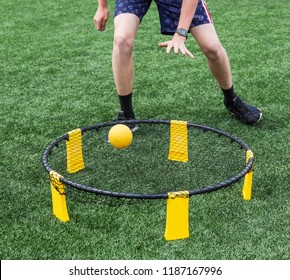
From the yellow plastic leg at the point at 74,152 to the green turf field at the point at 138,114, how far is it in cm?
17

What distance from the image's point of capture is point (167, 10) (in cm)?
355

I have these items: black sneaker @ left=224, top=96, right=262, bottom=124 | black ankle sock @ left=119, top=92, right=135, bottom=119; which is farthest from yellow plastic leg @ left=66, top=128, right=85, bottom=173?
black sneaker @ left=224, top=96, right=262, bottom=124

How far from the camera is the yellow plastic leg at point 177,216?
244 cm

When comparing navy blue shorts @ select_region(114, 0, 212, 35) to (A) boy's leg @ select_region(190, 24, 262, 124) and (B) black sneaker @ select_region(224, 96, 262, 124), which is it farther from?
(B) black sneaker @ select_region(224, 96, 262, 124)

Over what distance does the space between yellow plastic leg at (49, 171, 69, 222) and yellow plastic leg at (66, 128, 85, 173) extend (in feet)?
1.69

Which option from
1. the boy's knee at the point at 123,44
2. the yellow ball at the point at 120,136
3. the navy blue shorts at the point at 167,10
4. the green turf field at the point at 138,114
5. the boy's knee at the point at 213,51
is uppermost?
the navy blue shorts at the point at 167,10

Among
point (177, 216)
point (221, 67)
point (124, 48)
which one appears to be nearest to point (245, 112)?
point (221, 67)

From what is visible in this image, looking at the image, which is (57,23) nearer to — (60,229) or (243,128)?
(243,128)

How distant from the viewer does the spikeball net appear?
3.06 metres

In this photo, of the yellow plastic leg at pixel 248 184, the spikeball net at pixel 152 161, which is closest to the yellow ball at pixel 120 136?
the spikeball net at pixel 152 161

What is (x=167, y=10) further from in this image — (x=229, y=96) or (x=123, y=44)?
(x=229, y=96)

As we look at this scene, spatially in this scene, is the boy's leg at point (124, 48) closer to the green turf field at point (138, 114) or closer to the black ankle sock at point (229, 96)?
the green turf field at point (138, 114)
